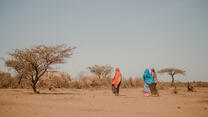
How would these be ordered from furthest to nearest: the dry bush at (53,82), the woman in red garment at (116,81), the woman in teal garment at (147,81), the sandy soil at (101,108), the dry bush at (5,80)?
the dry bush at (53,82) → the dry bush at (5,80) → the woman in red garment at (116,81) → the woman in teal garment at (147,81) → the sandy soil at (101,108)

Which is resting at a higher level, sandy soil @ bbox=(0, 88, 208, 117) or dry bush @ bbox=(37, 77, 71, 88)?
dry bush @ bbox=(37, 77, 71, 88)

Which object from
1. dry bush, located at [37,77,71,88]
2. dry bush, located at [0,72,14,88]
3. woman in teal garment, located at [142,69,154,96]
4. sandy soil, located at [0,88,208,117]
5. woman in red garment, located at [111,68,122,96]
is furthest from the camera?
dry bush, located at [37,77,71,88]

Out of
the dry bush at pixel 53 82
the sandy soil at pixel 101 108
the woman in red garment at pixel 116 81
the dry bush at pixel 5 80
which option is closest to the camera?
the sandy soil at pixel 101 108

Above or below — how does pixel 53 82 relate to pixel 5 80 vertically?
below

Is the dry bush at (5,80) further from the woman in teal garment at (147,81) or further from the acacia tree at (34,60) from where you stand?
the woman in teal garment at (147,81)

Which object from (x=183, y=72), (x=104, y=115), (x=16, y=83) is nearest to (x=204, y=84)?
(x=183, y=72)

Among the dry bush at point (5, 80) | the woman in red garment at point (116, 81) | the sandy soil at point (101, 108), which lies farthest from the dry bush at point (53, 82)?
the sandy soil at point (101, 108)

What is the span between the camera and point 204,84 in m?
32.2

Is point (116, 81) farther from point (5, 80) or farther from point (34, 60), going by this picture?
point (5, 80)

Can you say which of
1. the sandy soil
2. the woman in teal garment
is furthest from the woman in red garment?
the sandy soil

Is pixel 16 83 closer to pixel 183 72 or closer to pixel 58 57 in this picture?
pixel 58 57

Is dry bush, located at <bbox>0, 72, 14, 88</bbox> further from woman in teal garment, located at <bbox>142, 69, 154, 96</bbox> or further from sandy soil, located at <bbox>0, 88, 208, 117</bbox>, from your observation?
woman in teal garment, located at <bbox>142, 69, 154, 96</bbox>

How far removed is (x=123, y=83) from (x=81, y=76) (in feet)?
19.5

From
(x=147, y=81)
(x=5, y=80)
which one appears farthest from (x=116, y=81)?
(x=5, y=80)
